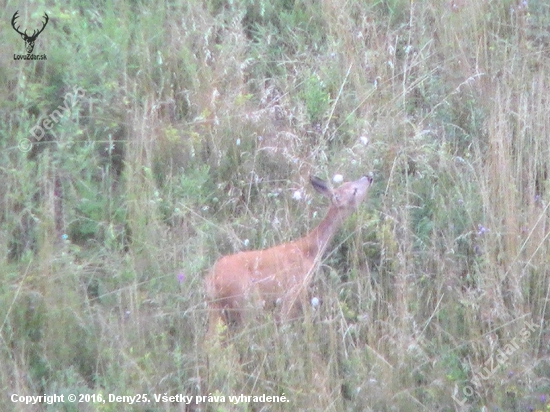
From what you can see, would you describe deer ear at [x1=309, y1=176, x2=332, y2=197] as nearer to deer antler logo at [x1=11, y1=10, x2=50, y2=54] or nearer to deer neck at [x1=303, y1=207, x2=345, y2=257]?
deer neck at [x1=303, y1=207, x2=345, y2=257]

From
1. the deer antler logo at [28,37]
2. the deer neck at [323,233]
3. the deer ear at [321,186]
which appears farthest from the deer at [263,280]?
the deer antler logo at [28,37]

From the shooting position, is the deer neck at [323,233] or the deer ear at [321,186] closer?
the deer neck at [323,233]

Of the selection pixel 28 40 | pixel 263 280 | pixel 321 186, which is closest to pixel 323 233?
pixel 321 186

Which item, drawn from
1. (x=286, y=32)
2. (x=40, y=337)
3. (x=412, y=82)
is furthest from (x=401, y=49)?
(x=40, y=337)

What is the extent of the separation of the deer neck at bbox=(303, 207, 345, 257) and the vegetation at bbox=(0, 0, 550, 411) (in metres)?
0.10

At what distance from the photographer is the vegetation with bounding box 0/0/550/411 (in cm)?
417

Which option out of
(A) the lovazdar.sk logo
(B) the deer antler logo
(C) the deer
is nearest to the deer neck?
(C) the deer

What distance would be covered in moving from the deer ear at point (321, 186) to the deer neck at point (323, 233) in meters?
0.10

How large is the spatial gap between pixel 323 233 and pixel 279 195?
421mm

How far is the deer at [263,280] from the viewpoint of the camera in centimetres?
457

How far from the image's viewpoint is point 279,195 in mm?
5457

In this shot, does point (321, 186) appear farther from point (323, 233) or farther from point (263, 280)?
point (263, 280)

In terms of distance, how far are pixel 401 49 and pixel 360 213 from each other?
167cm

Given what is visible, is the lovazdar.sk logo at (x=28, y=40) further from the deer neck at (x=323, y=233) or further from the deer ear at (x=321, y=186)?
the deer neck at (x=323, y=233)
